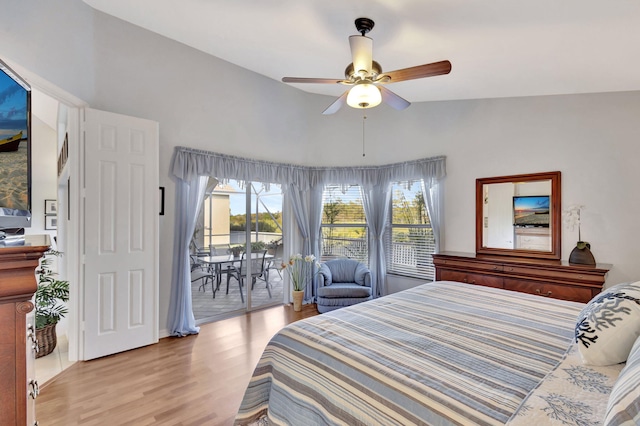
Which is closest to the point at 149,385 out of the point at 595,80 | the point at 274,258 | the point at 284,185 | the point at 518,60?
the point at 274,258

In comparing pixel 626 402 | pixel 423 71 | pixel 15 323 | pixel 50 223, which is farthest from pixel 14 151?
pixel 50 223

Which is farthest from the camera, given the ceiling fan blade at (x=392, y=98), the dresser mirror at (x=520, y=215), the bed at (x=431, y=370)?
the dresser mirror at (x=520, y=215)

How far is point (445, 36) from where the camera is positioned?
8.28 ft

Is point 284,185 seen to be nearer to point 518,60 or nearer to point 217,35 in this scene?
point 217,35

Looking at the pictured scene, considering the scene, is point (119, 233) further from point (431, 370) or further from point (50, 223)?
point (50, 223)

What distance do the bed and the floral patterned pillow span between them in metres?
0.05

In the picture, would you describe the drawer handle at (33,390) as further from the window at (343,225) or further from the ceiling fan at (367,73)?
the window at (343,225)

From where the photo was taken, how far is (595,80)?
290 cm

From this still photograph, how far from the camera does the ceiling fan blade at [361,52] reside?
2.25 m

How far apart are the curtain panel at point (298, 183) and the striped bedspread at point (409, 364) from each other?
2306 millimetres

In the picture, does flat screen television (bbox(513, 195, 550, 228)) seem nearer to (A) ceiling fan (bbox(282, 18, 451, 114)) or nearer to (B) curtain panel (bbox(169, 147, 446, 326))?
(B) curtain panel (bbox(169, 147, 446, 326))

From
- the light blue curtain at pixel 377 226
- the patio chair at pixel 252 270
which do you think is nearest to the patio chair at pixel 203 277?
the patio chair at pixel 252 270

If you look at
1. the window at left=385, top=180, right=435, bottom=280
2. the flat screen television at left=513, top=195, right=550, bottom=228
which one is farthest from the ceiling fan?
the window at left=385, top=180, right=435, bottom=280

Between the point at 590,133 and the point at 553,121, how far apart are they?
358mm
